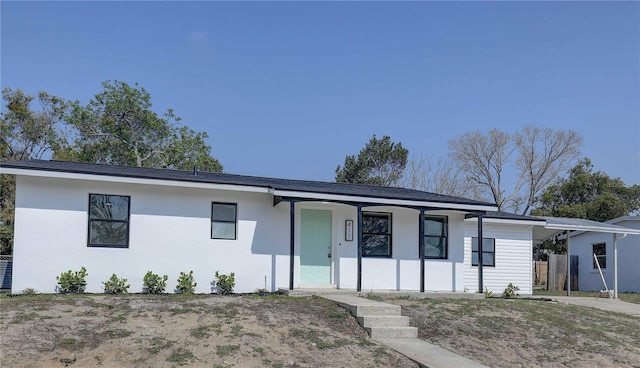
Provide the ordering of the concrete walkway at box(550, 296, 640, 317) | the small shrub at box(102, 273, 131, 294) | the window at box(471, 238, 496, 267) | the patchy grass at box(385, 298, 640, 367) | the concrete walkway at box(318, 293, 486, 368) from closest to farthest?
the concrete walkway at box(318, 293, 486, 368) < the patchy grass at box(385, 298, 640, 367) < the small shrub at box(102, 273, 131, 294) < the concrete walkway at box(550, 296, 640, 317) < the window at box(471, 238, 496, 267)

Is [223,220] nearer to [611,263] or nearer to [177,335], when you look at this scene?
[177,335]

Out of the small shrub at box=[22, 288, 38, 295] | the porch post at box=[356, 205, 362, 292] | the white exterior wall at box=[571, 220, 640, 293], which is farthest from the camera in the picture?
the white exterior wall at box=[571, 220, 640, 293]

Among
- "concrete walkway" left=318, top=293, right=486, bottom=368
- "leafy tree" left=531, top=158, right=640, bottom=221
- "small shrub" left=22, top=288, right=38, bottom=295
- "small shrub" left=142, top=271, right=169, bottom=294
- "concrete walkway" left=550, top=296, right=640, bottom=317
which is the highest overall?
"leafy tree" left=531, top=158, right=640, bottom=221

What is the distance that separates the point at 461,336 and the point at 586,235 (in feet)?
61.5

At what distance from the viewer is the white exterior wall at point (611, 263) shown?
86.0 ft

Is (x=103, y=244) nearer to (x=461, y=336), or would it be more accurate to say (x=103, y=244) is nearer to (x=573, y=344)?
(x=461, y=336)

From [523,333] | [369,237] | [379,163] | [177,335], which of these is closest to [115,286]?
[177,335]

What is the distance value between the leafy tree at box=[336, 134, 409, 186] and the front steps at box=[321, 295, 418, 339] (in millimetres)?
26965

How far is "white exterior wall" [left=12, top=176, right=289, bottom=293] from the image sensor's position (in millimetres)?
13211

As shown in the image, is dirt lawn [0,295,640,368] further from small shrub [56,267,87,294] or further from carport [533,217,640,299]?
carport [533,217,640,299]

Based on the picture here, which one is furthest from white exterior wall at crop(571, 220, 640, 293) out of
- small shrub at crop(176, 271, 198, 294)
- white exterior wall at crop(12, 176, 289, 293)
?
small shrub at crop(176, 271, 198, 294)

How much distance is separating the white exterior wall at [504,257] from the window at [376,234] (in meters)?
4.49

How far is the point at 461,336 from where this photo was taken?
443 inches

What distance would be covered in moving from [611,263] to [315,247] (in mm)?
16979
